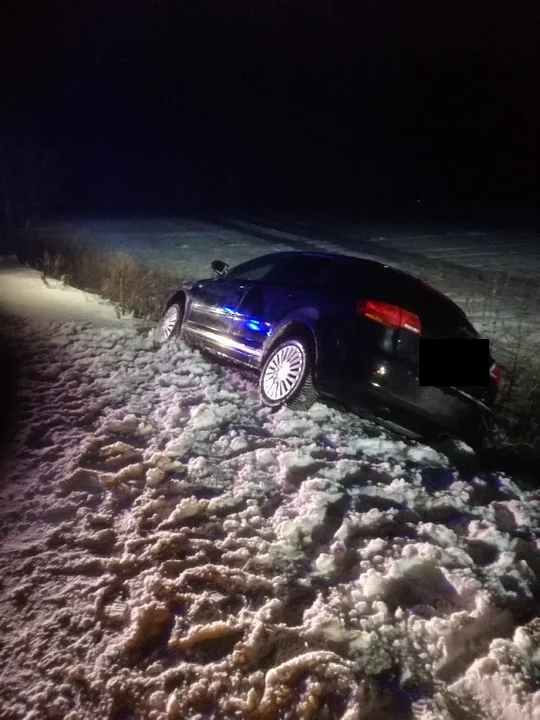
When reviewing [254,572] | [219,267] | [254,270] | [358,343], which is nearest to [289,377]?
[358,343]

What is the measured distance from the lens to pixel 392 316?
207 inches

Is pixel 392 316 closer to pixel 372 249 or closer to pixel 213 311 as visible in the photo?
pixel 213 311

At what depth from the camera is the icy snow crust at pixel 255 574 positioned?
279 cm

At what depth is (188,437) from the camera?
5.27m

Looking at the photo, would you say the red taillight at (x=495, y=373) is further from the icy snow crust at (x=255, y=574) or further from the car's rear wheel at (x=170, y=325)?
the car's rear wheel at (x=170, y=325)

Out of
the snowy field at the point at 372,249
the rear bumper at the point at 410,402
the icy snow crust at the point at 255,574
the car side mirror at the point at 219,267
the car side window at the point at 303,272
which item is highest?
the car side window at the point at 303,272

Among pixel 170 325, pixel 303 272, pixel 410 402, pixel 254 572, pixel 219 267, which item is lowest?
pixel 170 325

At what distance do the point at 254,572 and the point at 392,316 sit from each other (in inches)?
99.5

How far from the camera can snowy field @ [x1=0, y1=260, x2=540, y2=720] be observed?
9.16 ft

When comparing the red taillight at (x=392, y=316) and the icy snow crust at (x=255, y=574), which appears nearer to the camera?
the icy snow crust at (x=255, y=574)

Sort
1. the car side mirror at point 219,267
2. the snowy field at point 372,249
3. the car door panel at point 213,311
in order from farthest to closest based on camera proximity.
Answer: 1. the snowy field at point 372,249
2. the car side mirror at point 219,267
3. the car door panel at point 213,311

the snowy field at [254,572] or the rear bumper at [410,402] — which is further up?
the rear bumper at [410,402]

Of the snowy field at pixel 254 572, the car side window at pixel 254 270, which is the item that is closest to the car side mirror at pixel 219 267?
the car side window at pixel 254 270

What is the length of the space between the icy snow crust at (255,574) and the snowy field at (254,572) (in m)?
0.01
